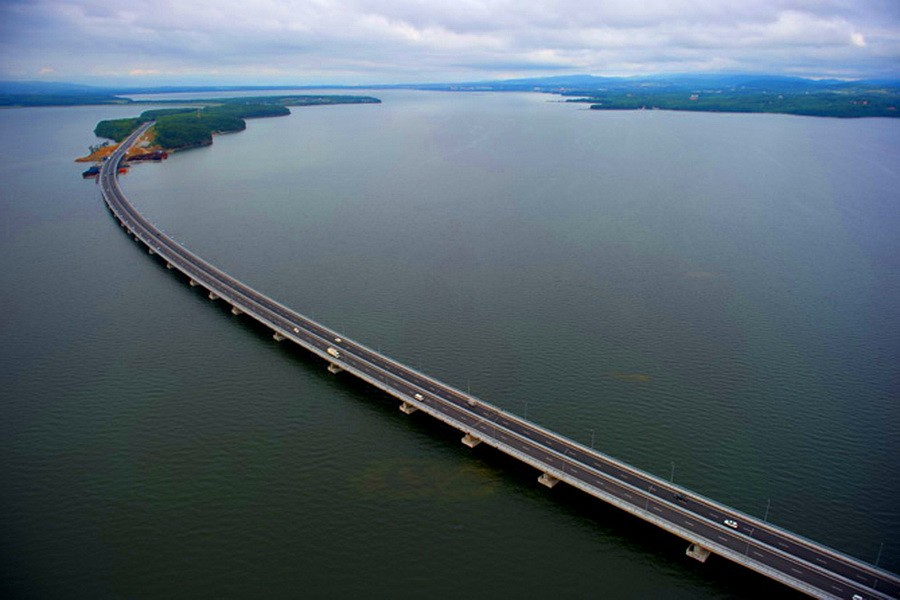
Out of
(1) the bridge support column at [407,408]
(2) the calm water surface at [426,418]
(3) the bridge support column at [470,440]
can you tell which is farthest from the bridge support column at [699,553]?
(1) the bridge support column at [407,408]

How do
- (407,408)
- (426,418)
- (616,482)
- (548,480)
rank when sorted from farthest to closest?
(407,408)
(426,418)
(548,480)
(616,482)

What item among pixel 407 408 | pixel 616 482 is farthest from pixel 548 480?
pixel 407 408

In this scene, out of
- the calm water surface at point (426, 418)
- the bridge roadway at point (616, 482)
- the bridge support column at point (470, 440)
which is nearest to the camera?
the bridge roadway at point (616, 482)

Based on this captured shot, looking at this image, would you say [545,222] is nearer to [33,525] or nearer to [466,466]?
[466,466]

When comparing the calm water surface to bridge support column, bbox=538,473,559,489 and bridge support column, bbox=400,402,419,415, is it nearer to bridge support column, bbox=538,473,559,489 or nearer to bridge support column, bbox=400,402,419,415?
bridge support column, bbox=538,473,559,489

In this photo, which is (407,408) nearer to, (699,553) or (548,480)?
(548,480)

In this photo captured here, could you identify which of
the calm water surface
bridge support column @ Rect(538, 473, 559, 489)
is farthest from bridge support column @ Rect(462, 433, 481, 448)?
bridge support column @ Rect(538, 473, 559, 489)

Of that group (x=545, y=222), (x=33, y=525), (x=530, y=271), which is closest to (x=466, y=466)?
(x=33, y=525)

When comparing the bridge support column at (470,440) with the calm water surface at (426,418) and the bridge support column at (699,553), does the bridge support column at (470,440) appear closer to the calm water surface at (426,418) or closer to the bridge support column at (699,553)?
the calm water surface at (426,418)
